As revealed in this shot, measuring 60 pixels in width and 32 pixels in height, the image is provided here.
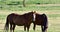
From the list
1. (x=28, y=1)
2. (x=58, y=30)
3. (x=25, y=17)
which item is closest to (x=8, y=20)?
(x=25, y=17)

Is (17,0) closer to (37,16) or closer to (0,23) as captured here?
(0,23)

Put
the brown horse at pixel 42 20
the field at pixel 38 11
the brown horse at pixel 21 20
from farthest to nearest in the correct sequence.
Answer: the field at pixel 38 11, the brown horse at pixel 42 20, the brown horse at pixel 21 20

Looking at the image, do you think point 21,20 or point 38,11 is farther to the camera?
point 38,11

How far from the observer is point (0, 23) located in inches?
640

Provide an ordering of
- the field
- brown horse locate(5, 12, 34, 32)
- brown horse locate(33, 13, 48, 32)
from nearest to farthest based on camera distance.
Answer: brown horse locate(5, 12, 34, 32) < brown horse locate(33, 13, 48, 32) < the field

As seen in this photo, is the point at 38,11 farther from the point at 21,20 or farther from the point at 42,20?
the point at 21,20

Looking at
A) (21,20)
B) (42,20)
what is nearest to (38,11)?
(42,20)

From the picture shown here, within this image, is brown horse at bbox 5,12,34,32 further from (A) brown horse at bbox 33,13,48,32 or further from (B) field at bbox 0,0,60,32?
(B) field at bbox 0,0,60,32

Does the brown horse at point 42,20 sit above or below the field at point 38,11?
above

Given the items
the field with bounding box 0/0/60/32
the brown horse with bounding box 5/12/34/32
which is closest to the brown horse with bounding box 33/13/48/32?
the brown horse with bounding box 5/12/34/32

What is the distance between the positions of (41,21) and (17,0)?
2405 cm

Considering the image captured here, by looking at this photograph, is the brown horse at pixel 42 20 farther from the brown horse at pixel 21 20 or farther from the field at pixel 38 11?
the field at pixel 38 11

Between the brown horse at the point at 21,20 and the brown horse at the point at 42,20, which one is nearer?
the brown horse at the point at 21,20

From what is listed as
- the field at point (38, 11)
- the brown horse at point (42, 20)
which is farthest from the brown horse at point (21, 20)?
the field at point (38, 11)
